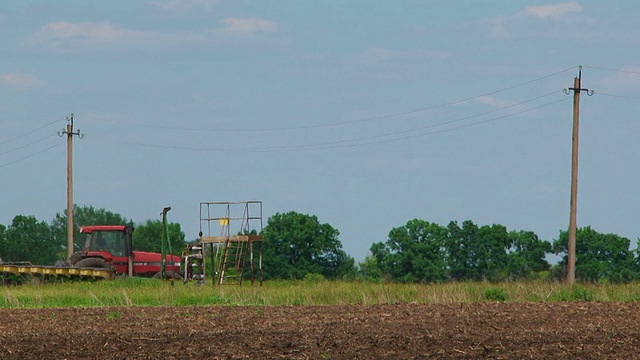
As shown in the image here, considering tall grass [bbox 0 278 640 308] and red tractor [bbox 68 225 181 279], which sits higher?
red tractor [bbox 68 225 181 279]

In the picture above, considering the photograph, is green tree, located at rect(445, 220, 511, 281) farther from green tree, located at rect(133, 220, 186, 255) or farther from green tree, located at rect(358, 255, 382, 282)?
green tree, located at rect(133, 220, 186, 255)

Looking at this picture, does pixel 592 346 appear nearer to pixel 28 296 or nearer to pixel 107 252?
pixel 28 296

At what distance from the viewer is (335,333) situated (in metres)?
16.2

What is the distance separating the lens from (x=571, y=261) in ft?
127

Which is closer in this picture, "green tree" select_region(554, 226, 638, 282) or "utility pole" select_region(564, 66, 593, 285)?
"utility pole" select_region(564, 66, 593, 285)

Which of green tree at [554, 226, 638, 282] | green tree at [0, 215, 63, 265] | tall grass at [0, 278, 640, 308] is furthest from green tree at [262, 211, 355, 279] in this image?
tall grass at [0, 278, 640, 308]

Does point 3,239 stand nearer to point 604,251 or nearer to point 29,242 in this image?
point 29,242

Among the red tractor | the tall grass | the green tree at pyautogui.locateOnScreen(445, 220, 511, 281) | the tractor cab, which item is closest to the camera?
the tall grass

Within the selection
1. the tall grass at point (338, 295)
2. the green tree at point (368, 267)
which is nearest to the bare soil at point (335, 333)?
the tall grass at point (338, 295)

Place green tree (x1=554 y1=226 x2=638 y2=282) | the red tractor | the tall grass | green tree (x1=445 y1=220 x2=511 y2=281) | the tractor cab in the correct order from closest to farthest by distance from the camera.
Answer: the tall grass → the red tractor → the tractor cab → green tree (x1=554 y1=226 x2=638 y2=282) → green tree (x1=445 y1=220 x2=511 y2=281)

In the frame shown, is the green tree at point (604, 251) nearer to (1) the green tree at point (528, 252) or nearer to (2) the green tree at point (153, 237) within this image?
(1) the green tree at point (528, 252)

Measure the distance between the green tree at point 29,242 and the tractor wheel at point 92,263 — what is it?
38412 millimetres

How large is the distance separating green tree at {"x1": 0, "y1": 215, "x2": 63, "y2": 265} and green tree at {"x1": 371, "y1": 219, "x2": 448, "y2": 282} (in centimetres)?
2596

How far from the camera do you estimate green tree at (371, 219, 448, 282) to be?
63.4 m
